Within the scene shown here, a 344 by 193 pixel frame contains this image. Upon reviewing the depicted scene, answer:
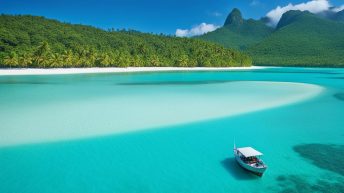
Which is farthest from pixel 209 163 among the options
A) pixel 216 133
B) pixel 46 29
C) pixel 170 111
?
pixel 46 29

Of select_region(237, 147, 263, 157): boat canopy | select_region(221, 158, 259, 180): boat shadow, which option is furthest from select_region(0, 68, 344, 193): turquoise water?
select_region(237, 147, 263, 157): boat canopy

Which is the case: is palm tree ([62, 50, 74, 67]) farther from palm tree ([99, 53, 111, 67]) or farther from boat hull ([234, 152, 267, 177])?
boat hull ([234, 152, 267, 177])

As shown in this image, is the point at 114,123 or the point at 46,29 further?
the point at 46,29

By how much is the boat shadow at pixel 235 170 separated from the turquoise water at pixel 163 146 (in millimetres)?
48

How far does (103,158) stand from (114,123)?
6612 millimetres

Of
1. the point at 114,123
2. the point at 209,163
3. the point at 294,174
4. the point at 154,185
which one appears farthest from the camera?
the point at 114,123

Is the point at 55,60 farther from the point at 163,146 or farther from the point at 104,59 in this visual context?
the point at 163,146

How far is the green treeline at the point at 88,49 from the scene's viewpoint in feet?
258

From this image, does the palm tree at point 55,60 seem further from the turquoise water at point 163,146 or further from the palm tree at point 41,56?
the turquoise water at point 163,146

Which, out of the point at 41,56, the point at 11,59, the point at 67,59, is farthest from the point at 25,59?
the point at 67,59

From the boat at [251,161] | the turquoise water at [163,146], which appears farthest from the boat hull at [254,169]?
the turquoise water at [163,146]

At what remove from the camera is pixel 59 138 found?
1867 cm

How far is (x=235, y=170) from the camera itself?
15.0 meters

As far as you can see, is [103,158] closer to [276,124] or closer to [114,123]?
[114,123]
